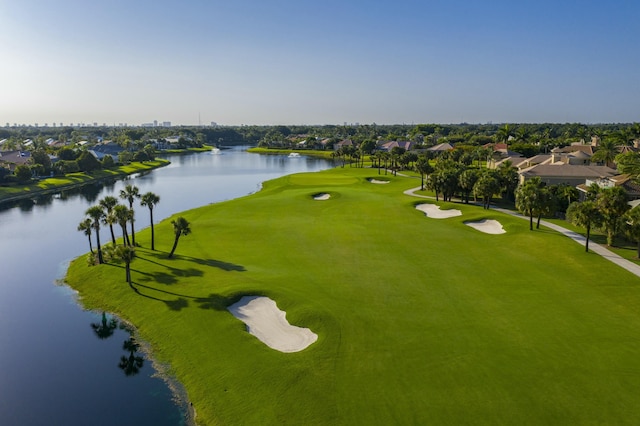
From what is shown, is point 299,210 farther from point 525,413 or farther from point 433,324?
point 525,413

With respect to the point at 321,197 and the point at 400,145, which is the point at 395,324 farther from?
the point at 400,145

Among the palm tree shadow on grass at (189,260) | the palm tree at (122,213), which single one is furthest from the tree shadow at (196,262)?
the palm tree at (122,213)

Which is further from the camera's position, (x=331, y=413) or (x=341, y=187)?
(x=341, y=187)

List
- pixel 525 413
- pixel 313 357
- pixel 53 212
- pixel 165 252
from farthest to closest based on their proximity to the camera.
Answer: pixel 53 212
pixel 165 252
pixel 313 357
pixel 525 413

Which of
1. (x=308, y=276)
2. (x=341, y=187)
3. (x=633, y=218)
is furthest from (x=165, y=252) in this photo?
(x=341, y=187)

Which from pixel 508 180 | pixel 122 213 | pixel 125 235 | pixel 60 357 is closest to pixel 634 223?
pixel 508 180

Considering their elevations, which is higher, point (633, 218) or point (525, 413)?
point (633, 218)

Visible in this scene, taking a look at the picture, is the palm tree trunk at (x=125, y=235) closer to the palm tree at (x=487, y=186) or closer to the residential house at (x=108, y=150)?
the palm tree at (x=487, y=186)
